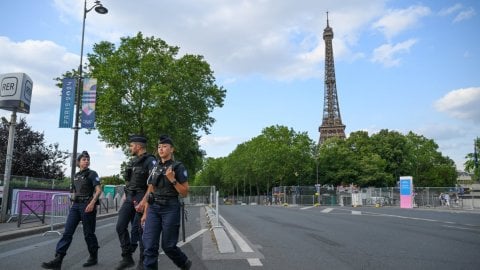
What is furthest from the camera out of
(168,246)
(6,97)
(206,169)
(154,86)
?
(206,169)

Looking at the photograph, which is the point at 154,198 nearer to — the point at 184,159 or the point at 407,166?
the point at 184,159

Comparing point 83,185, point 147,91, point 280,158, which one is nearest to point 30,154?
point 147,91

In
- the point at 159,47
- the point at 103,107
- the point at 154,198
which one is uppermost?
the point at 159,47

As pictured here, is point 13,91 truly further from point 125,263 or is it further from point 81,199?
point 125,263

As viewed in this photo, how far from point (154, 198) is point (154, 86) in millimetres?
25721

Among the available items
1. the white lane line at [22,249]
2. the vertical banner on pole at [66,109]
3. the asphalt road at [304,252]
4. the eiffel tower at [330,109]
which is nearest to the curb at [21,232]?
the asphalt road at [304,252]

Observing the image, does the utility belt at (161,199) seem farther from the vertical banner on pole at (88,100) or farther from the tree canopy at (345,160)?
the tree canopy at (345,160)

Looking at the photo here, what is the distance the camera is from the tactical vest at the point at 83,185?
702 cm

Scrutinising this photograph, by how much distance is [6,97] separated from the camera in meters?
15.0

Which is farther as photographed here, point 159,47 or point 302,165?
point 302,165

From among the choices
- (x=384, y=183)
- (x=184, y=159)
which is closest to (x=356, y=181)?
(x=384, y=183)

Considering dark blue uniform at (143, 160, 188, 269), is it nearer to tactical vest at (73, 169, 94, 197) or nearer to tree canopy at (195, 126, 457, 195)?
tactical vest at (73, 169, 94, 197)

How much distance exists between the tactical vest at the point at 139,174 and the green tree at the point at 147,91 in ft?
78.3

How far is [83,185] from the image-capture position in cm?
708
